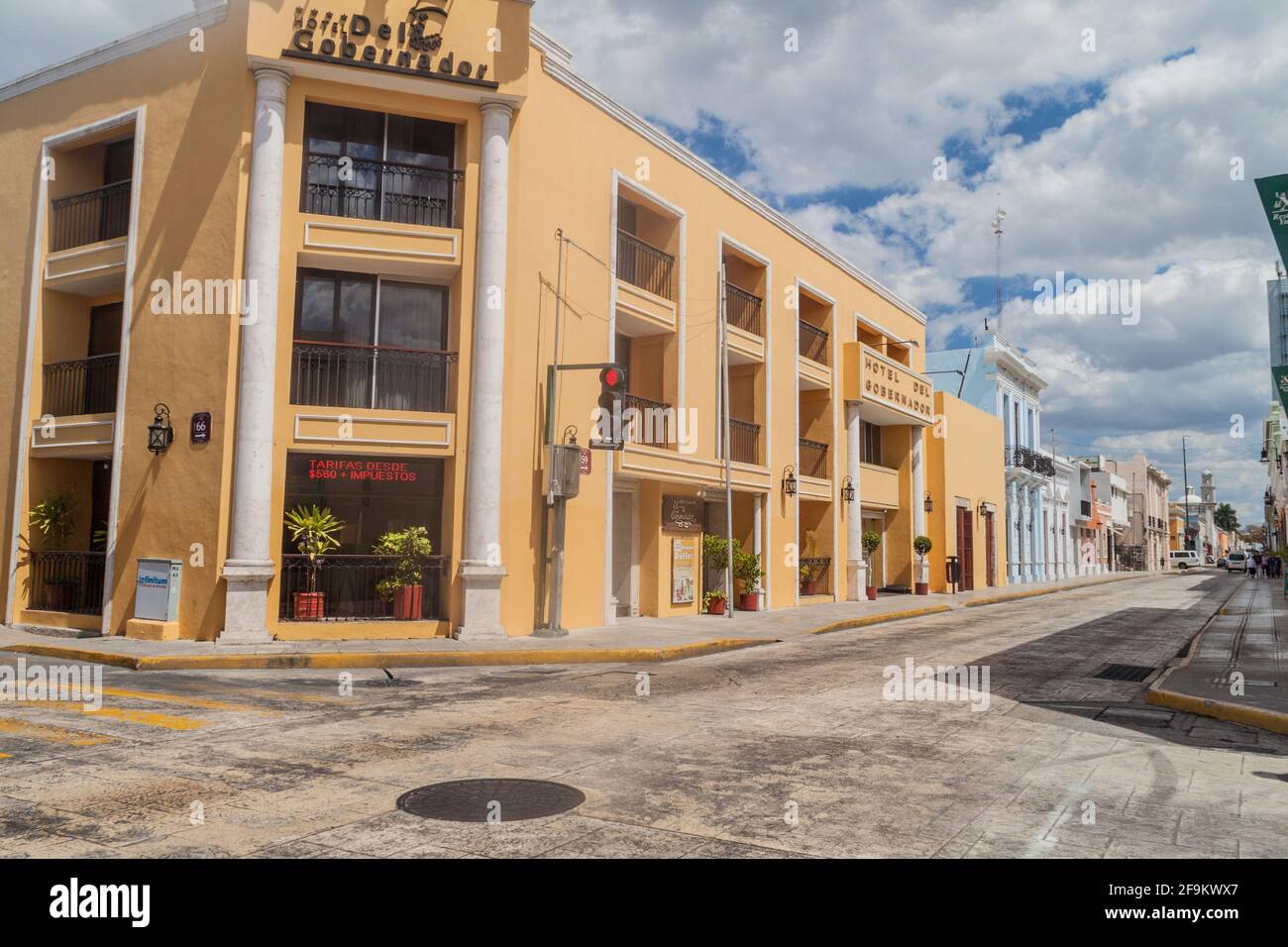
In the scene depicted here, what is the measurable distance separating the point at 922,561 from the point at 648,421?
16.4m

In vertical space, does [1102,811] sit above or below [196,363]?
below

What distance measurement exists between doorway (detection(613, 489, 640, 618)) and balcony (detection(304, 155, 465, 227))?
22.7 ft

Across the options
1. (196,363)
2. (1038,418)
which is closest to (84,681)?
(196,363)

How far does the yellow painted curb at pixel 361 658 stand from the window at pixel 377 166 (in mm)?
7587

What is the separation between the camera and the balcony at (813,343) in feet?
87.6

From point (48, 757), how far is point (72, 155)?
1560 centimetres

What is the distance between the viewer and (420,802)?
18.3 feet

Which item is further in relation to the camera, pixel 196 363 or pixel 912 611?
pixel 912 611

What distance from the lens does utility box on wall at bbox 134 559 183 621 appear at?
14539 mm

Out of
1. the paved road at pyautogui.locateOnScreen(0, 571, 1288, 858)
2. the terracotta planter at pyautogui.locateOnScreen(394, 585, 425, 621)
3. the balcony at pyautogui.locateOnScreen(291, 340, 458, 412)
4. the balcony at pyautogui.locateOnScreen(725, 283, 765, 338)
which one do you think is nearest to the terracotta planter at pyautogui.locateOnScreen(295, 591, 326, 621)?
the terracotta planter at pyautogui.locateOnScreen(394, 585, 425, 621)

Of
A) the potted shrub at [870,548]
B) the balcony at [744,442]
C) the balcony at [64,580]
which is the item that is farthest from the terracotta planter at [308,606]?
the potted shrub at [870,548]

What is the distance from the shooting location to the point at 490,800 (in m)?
5.61

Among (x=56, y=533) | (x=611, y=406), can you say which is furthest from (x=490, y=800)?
(x=56, y=533)
